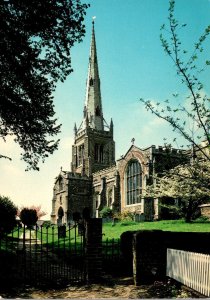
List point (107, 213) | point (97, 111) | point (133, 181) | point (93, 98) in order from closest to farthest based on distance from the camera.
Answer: point (107, 213), point (133, 181), point (93, 98), point (97, 111)

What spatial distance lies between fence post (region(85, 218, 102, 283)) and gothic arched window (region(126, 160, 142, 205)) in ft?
110

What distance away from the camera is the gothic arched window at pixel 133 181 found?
43969mm

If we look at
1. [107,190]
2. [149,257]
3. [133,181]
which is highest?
[133,181]

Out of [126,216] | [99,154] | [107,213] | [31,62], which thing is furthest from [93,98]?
[31,62]

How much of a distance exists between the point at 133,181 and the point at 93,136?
19040 mm

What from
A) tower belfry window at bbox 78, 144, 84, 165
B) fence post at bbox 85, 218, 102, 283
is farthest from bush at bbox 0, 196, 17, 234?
tower belfry window at bbox 78, 144, 84, 165

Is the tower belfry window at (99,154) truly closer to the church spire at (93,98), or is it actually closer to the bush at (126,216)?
the church spire at (93,98)

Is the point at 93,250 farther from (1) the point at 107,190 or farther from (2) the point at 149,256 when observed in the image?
(1) the point at 107,190

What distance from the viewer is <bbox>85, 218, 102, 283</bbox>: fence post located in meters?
10.0

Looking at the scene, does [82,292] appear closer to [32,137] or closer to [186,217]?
[32,137]

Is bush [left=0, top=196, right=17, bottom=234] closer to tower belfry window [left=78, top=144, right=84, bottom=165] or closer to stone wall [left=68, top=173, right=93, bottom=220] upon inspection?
stone wall [left=68, top=173, right=93, bottom=220]

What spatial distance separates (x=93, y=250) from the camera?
10102 millimetres

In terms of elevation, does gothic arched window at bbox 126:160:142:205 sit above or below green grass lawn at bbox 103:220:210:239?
above

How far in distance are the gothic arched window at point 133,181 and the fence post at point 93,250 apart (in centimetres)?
3347
